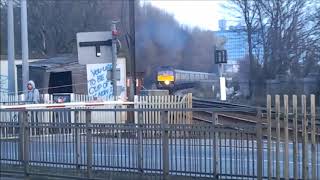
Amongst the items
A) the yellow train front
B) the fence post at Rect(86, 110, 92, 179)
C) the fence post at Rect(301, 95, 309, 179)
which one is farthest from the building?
the fence post at Rect(301, 95, 309, 179)

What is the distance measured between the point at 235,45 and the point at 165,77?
11.0 feet

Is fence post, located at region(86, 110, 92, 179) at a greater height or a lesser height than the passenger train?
lesser

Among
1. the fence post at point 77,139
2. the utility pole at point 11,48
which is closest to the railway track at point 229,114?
the fence post at point 77,139

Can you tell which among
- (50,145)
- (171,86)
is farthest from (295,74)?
(50,145)

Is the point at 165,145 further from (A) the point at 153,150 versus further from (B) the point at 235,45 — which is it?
(B) the point at 235,45

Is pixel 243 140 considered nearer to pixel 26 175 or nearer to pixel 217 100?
pixel 26 175

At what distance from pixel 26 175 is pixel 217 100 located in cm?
1440

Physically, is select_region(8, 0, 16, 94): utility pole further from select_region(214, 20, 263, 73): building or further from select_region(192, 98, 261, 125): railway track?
select_region(214, 20, 263, 73): building

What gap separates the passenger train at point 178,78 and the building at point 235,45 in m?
0.88

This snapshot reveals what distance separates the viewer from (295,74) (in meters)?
22.4

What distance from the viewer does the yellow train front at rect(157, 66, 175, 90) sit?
941 inches

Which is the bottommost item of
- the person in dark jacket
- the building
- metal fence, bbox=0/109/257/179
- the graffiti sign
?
metal fence, bbox=0/109/257/179

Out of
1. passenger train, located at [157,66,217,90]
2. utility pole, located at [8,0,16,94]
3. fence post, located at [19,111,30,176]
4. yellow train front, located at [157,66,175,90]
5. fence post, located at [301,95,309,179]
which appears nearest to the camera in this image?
fence post, located at [301,95,309,179]

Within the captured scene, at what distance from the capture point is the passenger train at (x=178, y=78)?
24.0m
